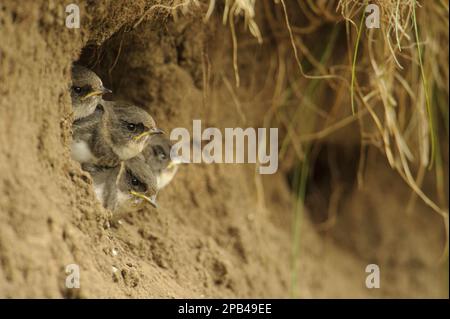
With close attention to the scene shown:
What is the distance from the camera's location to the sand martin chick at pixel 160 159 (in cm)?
395

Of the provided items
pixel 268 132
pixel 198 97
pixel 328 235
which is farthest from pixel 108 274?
pixel 328 235

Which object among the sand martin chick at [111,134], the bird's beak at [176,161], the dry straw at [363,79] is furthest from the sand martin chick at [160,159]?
the dry straw at [363,79]

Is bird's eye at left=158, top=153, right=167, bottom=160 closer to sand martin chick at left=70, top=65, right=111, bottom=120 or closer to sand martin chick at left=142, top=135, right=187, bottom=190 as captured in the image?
sand martin chick at left=142, top=135, right=187, bottom=190

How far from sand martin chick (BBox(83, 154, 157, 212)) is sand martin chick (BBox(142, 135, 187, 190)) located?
0.28 m

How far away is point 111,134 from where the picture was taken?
3584 millimetres

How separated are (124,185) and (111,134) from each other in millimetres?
242

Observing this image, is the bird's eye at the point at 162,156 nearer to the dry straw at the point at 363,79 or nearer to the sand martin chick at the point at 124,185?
the sand martin chick at the point at 124,185

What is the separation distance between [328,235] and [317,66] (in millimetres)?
1351

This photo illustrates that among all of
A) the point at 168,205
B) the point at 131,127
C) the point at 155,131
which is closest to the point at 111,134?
the point at 131,127

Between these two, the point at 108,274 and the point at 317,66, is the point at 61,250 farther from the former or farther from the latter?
the point at 317,66

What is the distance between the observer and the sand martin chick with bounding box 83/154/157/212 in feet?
11.5

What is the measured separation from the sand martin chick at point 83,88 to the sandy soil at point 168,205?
11cm

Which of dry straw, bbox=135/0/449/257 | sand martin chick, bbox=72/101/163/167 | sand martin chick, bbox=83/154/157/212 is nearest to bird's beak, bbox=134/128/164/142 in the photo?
sand martin chick, bbox=72/101/163/167
